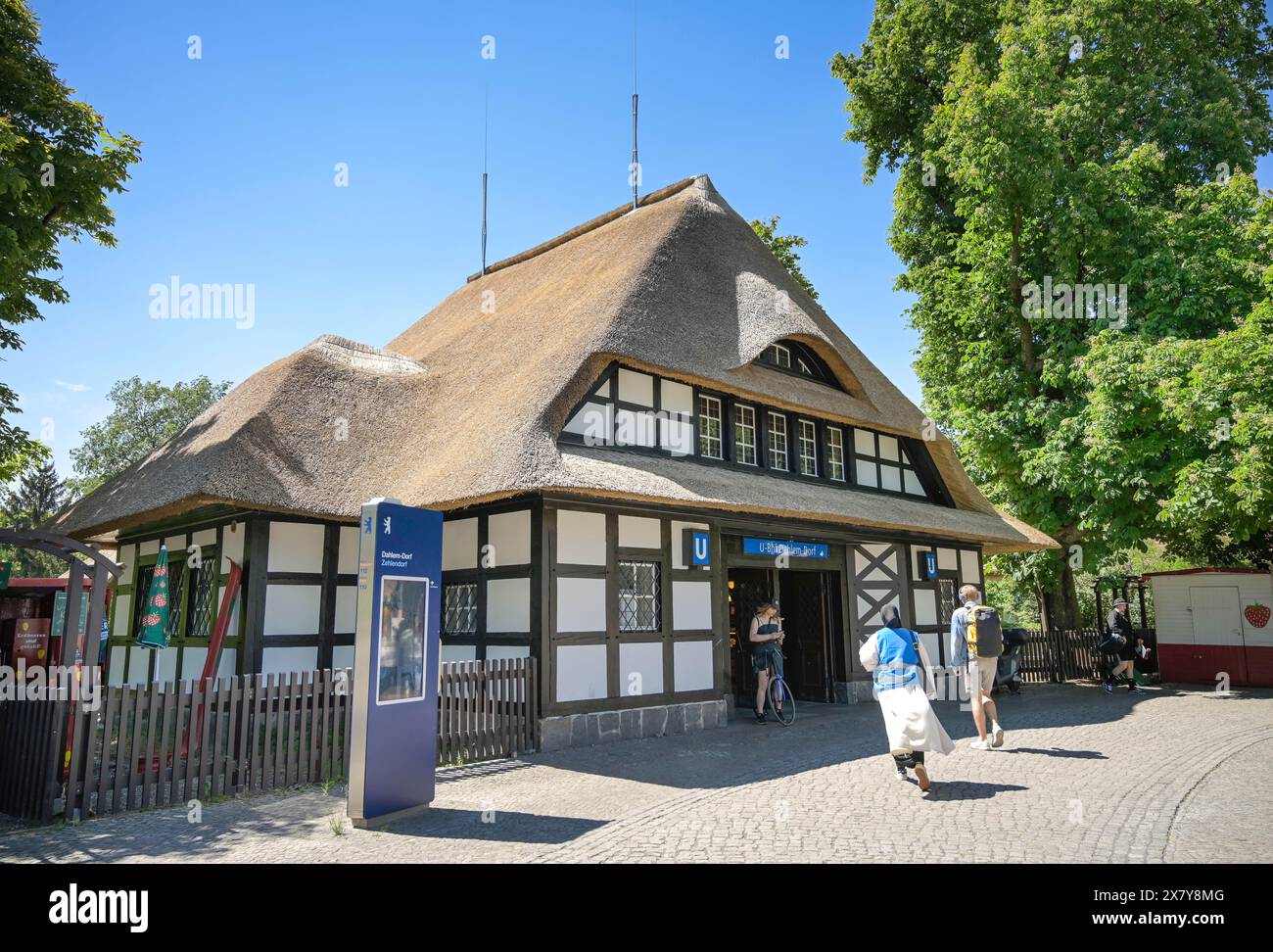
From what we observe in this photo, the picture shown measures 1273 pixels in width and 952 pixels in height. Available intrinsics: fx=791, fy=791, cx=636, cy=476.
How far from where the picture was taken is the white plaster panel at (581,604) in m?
9.90

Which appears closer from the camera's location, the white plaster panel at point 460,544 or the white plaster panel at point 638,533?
the white plaster panel at point 638,533

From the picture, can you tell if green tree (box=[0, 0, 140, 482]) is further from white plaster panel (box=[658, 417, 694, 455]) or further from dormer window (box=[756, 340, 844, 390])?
dormer window (box=[756, 340, 844, 390])

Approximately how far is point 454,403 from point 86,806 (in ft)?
23.5

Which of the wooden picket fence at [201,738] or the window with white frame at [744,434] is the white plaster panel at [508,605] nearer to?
the wooden picket fence at [201,738]

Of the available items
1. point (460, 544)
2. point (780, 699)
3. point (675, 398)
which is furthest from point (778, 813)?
point (675, 398)

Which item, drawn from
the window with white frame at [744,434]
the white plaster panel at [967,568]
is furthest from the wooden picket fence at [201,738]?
the white plaster panel at [967,568]

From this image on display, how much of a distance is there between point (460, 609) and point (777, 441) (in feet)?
Answer: 20.7

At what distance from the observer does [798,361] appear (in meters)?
15.0

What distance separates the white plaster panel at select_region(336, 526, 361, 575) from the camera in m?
11.8

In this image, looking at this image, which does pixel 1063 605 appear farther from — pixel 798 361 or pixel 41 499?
pixel 41 499

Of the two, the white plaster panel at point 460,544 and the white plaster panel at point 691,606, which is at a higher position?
the white plaster panel at point 460,544

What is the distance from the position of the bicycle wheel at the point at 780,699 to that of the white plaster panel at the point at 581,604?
320 cm

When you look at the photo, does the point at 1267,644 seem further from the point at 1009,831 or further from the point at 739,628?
the point at 1009,831

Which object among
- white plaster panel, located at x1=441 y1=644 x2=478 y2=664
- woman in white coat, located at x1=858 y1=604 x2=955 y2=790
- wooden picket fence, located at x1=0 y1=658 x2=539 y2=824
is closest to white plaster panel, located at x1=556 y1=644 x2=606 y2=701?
wooden picket fence, located at x1=0 y1=658 x2=539 y2=824
